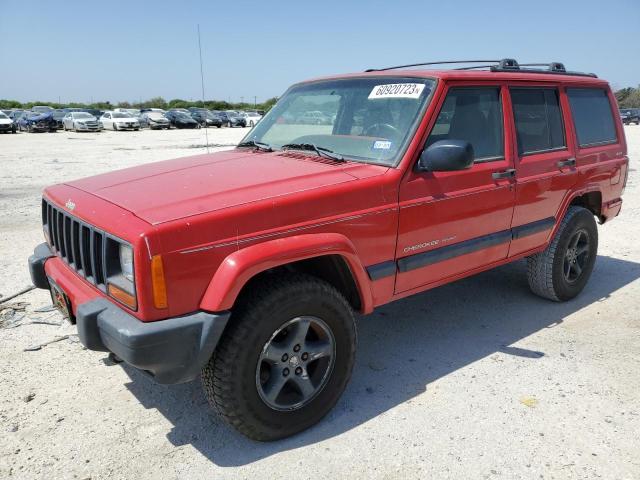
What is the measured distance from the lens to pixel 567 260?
463cm

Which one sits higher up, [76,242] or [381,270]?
[76,242]

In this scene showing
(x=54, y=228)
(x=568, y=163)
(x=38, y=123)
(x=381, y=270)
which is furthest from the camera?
(x=38, y=123)

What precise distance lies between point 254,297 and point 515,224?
2.27 m

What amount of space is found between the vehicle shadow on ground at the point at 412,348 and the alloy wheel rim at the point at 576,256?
26cm

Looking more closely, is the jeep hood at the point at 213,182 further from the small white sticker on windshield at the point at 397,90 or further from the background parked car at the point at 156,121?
the background parked car at the point at 156,121

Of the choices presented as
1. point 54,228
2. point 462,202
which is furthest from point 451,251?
point 54,228

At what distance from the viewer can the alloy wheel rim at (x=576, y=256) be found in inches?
182

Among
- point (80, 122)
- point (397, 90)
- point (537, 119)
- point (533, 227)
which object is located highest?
point (80, 122)

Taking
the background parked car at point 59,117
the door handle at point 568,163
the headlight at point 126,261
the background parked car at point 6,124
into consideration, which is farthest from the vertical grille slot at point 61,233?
the background parked car at point 59,117

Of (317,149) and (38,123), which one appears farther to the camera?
(38,123)

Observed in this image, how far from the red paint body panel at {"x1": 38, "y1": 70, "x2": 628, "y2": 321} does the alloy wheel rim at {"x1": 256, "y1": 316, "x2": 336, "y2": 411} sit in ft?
1.16

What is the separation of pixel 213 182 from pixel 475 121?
1.90 meters

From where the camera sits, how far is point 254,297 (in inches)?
101

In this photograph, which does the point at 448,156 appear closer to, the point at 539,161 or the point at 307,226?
the point at 307,226
